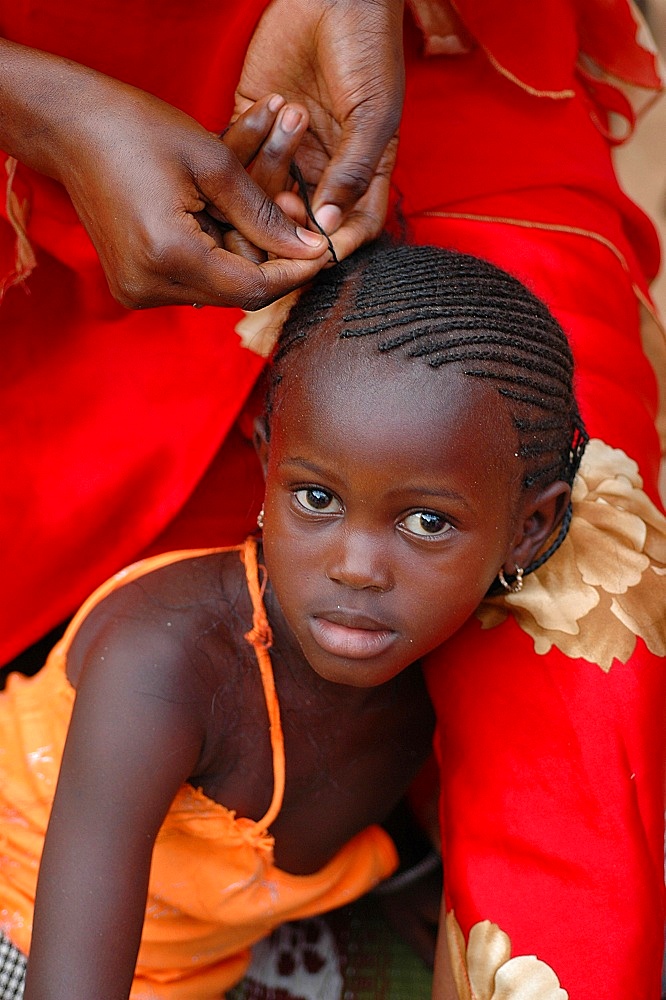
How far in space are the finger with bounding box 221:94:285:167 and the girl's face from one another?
0.22 meters

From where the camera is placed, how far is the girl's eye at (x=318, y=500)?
1062 mm

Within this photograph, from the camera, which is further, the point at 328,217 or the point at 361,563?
the point at 328,217

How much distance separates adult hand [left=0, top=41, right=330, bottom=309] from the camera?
103cm

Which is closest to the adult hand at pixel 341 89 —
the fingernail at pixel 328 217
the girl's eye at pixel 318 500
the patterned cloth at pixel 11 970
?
the fingernail at pixel 328 217

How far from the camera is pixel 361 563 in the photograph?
1.02 metres

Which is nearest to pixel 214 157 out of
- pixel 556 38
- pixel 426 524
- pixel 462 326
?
pixel 462 326

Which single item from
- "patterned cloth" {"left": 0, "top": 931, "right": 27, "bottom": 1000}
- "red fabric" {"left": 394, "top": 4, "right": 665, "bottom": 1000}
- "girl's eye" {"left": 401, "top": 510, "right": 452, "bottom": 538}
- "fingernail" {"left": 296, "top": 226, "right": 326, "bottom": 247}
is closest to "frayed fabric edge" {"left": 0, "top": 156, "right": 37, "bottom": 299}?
"fingernail" {"left": 296, "top": 226, "right": 326, "bottom": 247}

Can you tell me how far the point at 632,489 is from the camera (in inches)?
51.7

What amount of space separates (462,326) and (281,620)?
1.32 feet

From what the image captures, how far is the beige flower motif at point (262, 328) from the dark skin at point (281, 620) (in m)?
0.18

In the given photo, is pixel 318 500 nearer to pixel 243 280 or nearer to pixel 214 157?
pixel 243 280

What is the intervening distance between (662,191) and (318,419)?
201 cm

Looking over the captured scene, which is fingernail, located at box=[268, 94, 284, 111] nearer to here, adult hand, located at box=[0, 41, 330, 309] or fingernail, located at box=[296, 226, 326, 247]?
adult hand, located at box=[0, 41, 330, 309]

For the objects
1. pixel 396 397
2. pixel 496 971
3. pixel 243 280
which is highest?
pixel 243 280
